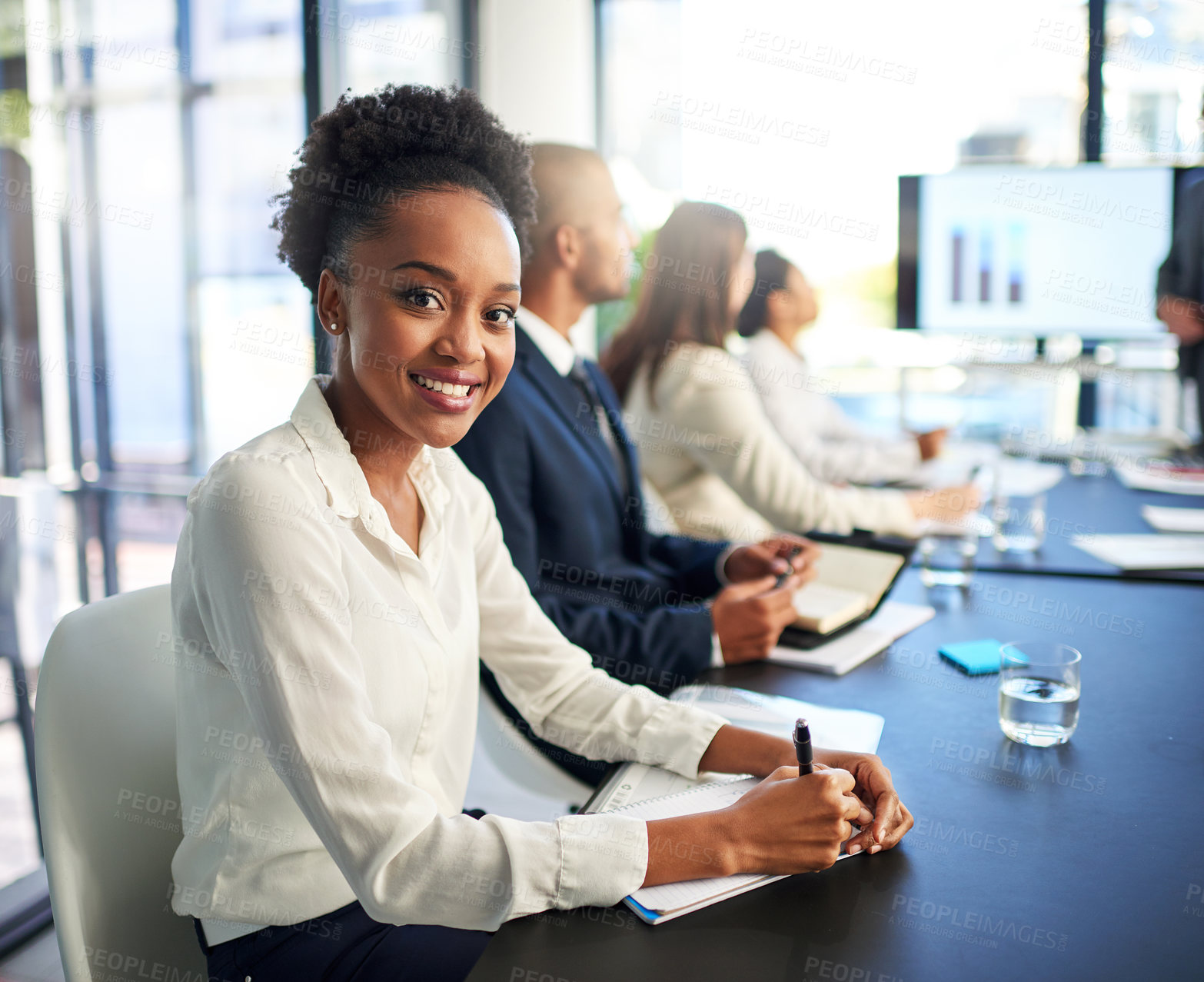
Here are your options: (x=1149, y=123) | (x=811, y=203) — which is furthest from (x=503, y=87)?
(x=1149, y=123)

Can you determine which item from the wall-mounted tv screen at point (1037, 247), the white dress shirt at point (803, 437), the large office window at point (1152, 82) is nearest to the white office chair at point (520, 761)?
the white dress shirt at point (803, 437)

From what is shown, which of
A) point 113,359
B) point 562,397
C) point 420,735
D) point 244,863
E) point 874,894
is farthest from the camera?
point 113,359

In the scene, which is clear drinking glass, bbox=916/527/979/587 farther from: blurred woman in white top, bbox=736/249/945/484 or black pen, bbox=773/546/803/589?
blurred woman in white top, bbox=736/249/945/484

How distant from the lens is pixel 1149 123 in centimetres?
403

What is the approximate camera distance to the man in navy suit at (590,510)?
4.54ft

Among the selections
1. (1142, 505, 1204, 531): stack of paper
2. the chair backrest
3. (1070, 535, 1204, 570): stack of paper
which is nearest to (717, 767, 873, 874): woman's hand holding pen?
the chair backrest

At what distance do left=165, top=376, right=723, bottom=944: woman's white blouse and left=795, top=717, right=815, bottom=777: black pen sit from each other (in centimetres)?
14

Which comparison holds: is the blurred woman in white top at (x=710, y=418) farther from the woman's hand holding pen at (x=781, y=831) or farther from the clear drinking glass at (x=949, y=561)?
the woman's hand holding pen at (x=781, y=831)

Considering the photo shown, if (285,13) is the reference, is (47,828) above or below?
below

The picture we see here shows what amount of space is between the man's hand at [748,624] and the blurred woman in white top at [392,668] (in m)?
0.25

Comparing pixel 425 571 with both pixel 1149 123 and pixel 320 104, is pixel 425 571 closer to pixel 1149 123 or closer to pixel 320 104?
pixel 320 104

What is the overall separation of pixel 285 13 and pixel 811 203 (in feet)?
7.44

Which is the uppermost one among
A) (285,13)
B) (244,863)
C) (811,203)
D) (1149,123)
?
(285,13)

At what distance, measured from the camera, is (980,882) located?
0.80m
